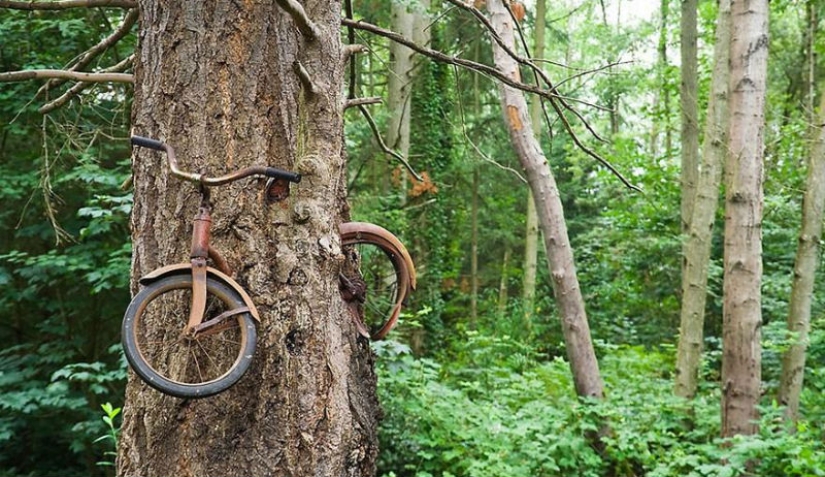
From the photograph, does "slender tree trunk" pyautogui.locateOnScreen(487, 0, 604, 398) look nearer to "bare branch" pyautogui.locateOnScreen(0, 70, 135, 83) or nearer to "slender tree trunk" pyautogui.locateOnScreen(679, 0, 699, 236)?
"slender tree trunk" pyautogui.locateOnScreen(679, 0, 699, 236)

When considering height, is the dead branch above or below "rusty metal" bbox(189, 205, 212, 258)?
above

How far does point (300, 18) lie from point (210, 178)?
0.50 metres

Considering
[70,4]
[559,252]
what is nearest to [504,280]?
[559,252]

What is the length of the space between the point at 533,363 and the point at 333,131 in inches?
293

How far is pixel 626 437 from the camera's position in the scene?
5492 mm

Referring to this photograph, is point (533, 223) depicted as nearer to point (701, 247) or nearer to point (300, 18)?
point (701, 247)

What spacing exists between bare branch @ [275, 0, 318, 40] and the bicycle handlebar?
409mm

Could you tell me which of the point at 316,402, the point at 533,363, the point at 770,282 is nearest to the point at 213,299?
the point at 316,402

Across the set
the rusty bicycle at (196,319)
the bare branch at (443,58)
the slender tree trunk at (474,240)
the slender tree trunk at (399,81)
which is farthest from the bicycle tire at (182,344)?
the slender tree trunk at (474,240)

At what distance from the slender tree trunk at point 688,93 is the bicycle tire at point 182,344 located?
268 inches

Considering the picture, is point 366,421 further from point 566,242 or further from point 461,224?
point 461,224

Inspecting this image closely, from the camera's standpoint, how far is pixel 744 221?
510 cm

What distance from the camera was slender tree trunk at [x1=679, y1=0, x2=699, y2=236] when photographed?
7926mm

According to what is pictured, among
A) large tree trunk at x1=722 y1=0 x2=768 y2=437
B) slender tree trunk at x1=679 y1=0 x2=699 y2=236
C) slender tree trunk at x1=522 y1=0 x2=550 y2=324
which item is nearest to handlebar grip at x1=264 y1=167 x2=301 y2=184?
large tree trunk at x1=722 y1=0 x2=768 y2=437
